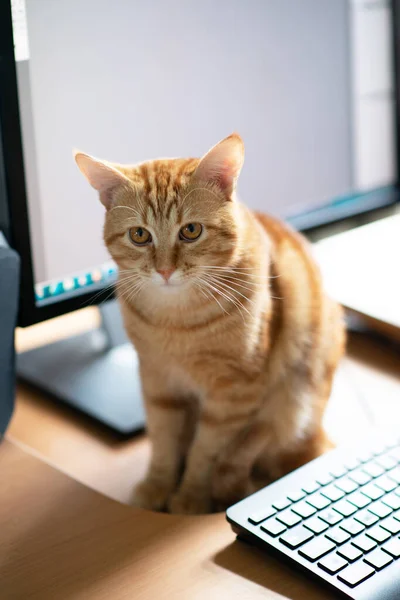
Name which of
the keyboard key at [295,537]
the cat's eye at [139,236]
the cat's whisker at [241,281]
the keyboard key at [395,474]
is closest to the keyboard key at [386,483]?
the keyboard key at [395,474]

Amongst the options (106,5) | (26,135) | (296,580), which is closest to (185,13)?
(106,5)

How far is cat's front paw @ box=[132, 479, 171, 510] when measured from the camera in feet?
2.80

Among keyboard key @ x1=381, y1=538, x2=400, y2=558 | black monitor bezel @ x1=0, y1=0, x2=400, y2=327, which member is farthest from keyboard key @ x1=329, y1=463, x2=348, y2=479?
black monitor bezel @ x1=0, y1=0, x2=400, y2=327

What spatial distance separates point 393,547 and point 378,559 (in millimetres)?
23

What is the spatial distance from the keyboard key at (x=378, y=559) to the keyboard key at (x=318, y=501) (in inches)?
3.0

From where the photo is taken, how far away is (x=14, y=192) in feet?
2.78

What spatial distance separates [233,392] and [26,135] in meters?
0.37

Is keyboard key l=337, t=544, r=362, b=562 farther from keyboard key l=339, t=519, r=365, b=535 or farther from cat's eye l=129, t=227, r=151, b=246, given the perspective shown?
cat's eye l=129, t=227, r=151, b=246

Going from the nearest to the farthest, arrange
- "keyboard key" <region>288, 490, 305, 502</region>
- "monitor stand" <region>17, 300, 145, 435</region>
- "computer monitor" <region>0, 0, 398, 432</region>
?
"keyboard key" <region>288, 490, 305, 502</region>
"computer monitor" <region>0, 0, 398, 432</region>
"monitor stand" <region>17, 300, 145, 435</region>

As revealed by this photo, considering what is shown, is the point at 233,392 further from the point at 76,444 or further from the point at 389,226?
the point at 389,226

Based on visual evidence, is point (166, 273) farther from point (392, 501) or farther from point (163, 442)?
point (392, 501)

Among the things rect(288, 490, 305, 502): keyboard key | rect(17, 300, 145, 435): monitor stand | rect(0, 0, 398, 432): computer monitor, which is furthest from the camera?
rect(17, 300, 145, 435): monitor stand

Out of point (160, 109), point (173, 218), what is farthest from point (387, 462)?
point (160, 109)

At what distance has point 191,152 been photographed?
99 centimetres
